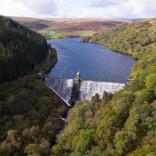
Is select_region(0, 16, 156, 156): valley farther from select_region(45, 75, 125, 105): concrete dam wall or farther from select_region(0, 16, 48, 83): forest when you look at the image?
select_region(0, 16, 48, 83): forest

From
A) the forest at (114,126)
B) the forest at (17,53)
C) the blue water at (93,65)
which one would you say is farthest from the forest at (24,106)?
the blue water at (93,65)

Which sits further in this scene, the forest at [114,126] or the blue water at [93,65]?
the blue water at [93,65]

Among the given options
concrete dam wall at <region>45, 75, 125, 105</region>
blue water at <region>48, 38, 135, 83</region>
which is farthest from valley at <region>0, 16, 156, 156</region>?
blue water at <region>48, 38, 135, 83</region>

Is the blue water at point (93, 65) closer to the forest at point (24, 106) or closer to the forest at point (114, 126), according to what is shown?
the forest at point (24, 106)

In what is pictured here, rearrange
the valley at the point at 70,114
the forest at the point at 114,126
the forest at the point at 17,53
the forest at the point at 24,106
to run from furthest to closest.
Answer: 1. the forest at the point at 17,53
2. the forest at the point at 24,106
3. the valley at the point at 70,114
4. the forest at the point at 114,126

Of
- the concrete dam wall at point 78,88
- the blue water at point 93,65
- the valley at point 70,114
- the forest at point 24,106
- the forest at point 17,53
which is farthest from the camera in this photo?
the blue water at point 93,65

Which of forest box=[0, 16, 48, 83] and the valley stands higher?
forest box=[0, 16, 48, 83]

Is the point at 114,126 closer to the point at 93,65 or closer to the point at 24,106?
the point at 24,106
